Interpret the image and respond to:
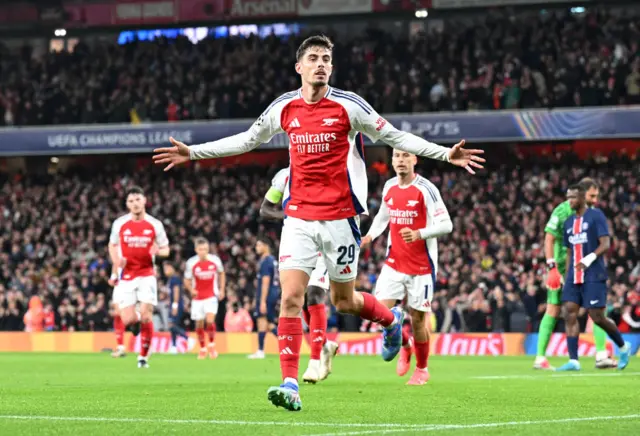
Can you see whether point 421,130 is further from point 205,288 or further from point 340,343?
point 205,288

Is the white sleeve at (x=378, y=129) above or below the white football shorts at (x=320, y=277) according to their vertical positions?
above

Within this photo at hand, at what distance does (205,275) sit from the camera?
75.4 ft

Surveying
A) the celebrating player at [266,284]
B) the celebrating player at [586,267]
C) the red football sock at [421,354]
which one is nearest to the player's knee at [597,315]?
the celebrating player at [586,267]

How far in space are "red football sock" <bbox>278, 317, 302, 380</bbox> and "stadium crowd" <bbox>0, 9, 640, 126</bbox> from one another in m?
26.9

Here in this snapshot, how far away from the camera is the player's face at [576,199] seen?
51.5 feet

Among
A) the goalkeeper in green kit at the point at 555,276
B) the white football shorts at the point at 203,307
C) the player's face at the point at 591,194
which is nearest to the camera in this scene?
the player's face at the point at 591,194

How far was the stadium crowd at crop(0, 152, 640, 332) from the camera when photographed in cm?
2791

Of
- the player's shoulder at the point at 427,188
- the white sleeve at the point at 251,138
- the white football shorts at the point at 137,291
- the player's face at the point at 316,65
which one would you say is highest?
the player's face at the point at 316,65

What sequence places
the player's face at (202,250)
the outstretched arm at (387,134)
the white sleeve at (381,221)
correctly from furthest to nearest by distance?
1. the player's face at (202,250)
2. the white sleeve at (381,221)
3. the outstretched arm at (387,134)

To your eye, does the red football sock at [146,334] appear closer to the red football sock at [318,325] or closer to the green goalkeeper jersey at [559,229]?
the red football sock at [318,325]

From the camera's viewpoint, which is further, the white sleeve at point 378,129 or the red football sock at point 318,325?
the red football sock at point 318,325

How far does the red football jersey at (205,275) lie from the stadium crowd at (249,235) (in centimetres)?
511

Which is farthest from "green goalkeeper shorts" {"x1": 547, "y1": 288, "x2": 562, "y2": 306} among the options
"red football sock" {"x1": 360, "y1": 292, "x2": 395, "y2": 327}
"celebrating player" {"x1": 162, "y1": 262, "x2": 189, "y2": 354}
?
"celebrating player" {"x1": 162, "y1": 262, "x2": 189, "y2": 354}

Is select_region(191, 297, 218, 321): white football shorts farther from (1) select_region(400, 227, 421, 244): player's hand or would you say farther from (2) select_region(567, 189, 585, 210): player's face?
(1) select_region(400, 227, 421, 244): player's hand
